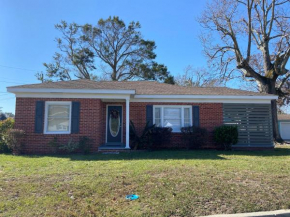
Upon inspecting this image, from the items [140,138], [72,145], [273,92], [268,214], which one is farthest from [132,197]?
[273,92]

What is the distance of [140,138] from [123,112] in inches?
76.5

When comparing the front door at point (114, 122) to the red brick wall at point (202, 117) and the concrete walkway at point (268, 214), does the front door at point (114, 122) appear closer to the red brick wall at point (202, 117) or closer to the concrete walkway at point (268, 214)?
the red brick wall at point (202, 117)

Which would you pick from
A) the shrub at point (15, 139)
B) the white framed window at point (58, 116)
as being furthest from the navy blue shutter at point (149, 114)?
the shrub at point (15, 139)

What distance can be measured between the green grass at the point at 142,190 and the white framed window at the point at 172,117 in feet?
17.2

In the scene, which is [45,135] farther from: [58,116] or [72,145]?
[72,145]

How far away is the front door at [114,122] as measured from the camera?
1184cm

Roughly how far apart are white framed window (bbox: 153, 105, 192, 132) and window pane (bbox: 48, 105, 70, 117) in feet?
14.2

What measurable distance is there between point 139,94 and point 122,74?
A: 17.2 meters

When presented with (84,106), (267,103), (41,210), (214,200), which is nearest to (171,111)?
(84,106)

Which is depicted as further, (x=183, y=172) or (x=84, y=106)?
(x=84, y=106)

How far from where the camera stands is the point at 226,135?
35.2ft

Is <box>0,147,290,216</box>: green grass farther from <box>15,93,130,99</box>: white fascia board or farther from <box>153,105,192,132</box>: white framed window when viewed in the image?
<box>153,105,192,132</box>: white framed window

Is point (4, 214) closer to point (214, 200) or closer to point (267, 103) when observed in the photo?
point (214, 200)

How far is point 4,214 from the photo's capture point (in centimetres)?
361
